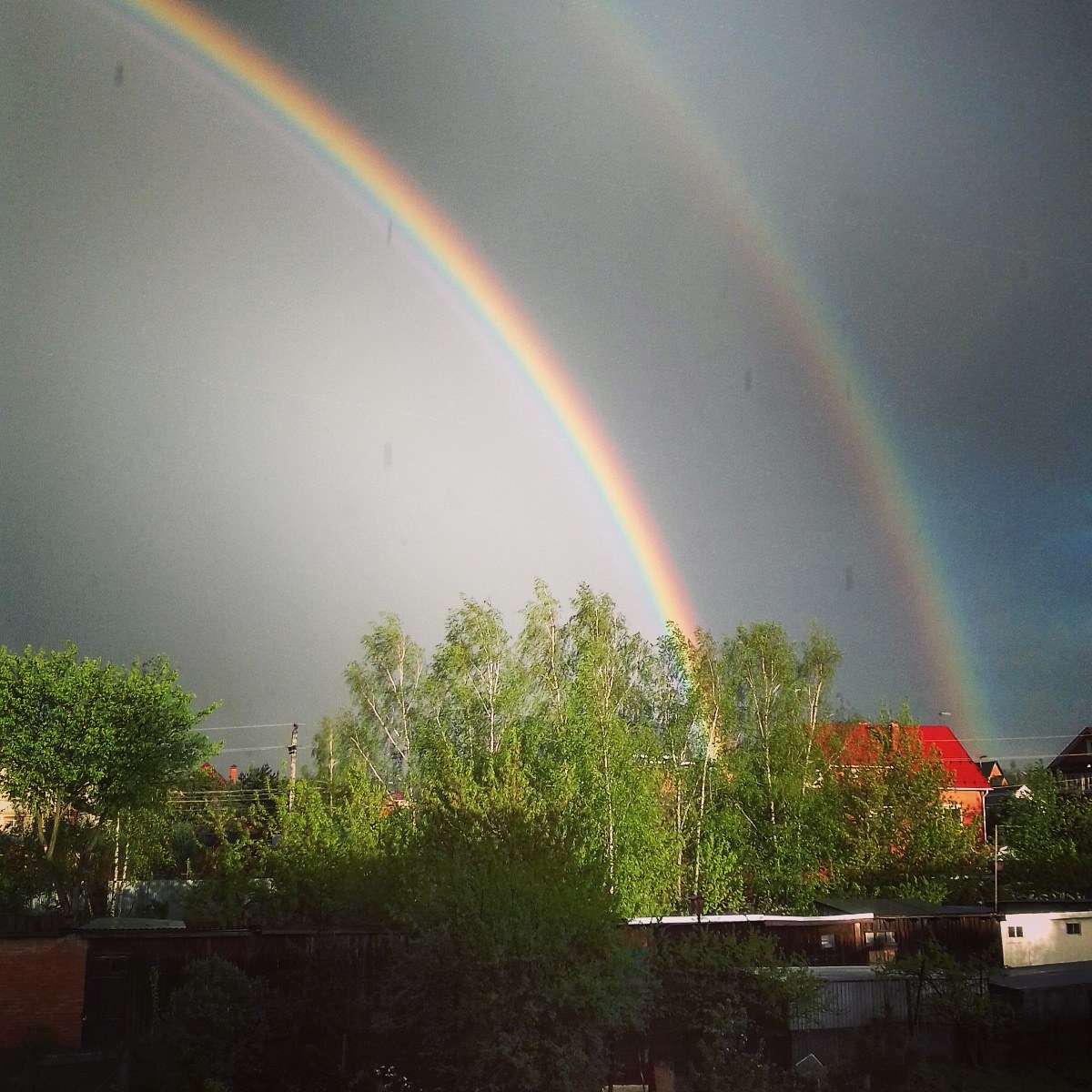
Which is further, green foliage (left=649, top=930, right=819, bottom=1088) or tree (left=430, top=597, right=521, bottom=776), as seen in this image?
tree (left=430, top=597, right=521, bottom=776)

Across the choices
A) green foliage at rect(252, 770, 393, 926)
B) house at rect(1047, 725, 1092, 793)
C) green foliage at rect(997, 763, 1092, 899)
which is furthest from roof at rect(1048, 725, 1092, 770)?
green foliage at rect(252, 770, 393, 926)

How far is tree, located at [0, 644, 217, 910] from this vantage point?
3544 cm

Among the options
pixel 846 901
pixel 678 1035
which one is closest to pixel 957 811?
pixel 846 901

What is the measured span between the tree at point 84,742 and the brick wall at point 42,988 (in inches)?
675

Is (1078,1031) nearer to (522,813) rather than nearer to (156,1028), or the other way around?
(522,813)

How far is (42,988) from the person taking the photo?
18.9 meters

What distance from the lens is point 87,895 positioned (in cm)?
3841

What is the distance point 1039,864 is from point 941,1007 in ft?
75.9

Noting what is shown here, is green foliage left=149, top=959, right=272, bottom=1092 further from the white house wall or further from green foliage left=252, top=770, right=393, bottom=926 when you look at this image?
the white house wall

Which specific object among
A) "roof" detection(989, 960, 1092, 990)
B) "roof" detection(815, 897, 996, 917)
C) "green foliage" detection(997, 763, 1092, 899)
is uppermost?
"green foliage" detection(997, 763, 1092, 899)

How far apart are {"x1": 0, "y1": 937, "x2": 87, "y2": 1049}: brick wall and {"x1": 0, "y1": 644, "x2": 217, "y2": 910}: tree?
17.1m

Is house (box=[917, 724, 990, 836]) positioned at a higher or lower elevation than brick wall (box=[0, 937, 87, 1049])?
higher

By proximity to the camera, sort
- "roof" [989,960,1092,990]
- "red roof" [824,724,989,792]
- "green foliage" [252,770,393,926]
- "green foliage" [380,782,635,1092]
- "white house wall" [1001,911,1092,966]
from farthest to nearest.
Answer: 1. "red roof" [824,724,989,792]
2. "white house wall" [1001,911,1092,966]
3. "green foliage" [252,770,393,926]
4. "roof" [989,960,1092,990]
5. "green foliage" [380,782,635,1092]

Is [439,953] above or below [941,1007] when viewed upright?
above
